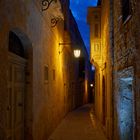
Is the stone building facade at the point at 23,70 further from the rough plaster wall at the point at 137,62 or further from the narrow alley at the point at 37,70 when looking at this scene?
the rough plaster wall at the point at 137,62

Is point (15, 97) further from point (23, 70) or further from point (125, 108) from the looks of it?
point (125, 108)

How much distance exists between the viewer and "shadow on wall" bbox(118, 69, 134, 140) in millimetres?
6610

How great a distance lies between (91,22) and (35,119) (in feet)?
26.6

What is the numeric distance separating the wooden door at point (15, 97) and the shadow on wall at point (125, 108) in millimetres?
2403

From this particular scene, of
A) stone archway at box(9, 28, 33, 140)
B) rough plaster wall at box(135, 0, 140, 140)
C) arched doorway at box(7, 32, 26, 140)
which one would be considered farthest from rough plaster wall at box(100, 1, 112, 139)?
rough plaster wall at box(135, 0, 140, 140)

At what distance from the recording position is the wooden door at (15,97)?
5586mm

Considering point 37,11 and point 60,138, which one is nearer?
point 37,11

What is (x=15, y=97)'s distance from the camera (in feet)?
19.6

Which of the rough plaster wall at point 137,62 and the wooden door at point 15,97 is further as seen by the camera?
the wooden door at point 15,97

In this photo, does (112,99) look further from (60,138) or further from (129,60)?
(129,60)

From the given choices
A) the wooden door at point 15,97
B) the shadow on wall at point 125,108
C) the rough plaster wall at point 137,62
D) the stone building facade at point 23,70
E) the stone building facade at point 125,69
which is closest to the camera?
the stone building facade at point 23,70

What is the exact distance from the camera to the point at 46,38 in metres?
9.30

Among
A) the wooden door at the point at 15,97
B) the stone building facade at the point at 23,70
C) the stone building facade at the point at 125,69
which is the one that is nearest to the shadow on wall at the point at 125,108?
the stone building facade at the point at 125,69

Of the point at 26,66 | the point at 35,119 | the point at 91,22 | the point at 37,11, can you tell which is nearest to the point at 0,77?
the point at 26,66
